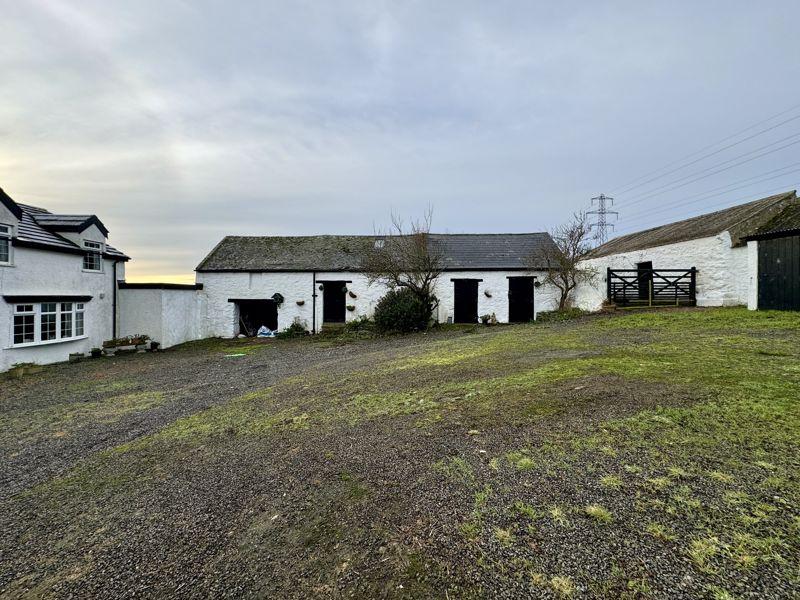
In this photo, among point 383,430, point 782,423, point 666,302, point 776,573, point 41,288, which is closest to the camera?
point 776,573

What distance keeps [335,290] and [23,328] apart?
1278 centimetres

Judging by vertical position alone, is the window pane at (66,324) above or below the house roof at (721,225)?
below

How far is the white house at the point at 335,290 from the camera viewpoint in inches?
803

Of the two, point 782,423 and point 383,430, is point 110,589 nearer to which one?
point 383,430

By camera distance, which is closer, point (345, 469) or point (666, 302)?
point (345, 469)

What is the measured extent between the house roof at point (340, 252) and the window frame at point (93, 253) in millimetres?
4526

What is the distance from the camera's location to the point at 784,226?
495 inches

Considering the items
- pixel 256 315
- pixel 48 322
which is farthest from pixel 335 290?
pixel 48 322

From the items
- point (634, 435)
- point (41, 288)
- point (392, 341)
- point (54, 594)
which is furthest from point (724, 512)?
point (41, 288)

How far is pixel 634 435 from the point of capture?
155 inches

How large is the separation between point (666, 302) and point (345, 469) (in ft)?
63.5

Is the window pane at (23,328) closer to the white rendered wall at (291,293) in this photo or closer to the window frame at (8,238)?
the window frame at (8,238)

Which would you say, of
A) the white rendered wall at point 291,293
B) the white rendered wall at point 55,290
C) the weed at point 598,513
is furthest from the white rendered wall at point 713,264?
the white rendered wall at point 55,290

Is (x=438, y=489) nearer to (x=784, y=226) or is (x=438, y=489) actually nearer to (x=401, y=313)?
(x=401, y=313)
